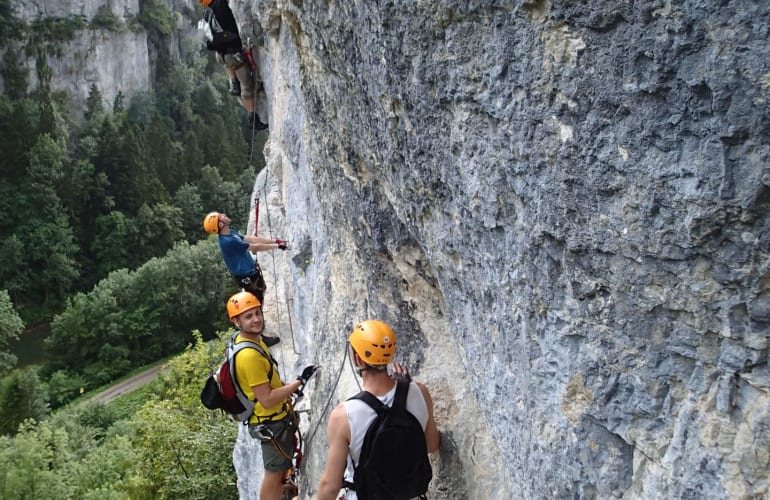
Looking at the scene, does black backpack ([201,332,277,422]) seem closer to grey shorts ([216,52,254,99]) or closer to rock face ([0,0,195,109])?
grey shorts ([216,52,254,99])

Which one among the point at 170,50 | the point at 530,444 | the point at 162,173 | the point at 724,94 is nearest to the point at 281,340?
the point at 530,444

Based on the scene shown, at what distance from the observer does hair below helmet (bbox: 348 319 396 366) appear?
371 centimetres

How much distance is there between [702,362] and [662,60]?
39.5 inches

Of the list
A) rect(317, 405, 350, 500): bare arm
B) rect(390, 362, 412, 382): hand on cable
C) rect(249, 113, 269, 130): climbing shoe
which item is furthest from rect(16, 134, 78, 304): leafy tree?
rect(317, 405, 350, 500): bare arm

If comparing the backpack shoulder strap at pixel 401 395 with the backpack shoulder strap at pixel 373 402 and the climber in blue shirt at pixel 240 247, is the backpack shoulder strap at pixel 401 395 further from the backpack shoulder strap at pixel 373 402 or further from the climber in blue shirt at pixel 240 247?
the climber in blue shirt at pixel 240 247

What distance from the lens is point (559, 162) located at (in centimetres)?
259

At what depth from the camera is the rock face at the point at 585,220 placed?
213 centimetres

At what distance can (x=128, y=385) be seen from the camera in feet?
118

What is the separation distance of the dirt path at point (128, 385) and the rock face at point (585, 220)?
3367 cm

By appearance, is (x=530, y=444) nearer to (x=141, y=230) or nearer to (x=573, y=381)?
(x=573, y=381)

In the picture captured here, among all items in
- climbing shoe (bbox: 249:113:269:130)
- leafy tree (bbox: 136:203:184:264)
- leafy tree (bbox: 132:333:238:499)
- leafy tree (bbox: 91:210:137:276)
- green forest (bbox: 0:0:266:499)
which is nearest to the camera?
climbing shoe (bbox: 249:113:269:130)

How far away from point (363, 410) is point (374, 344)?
373 mm

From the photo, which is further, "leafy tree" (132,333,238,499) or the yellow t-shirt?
"leafy tree" (132,333,238,499)

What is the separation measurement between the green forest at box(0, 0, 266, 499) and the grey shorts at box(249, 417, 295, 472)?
13.2m
